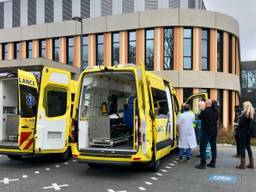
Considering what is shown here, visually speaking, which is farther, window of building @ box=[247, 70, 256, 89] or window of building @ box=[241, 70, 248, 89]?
window of building @ box=[241, 70, 248, 89]

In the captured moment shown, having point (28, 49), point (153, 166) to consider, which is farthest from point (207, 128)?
point (28, 49)

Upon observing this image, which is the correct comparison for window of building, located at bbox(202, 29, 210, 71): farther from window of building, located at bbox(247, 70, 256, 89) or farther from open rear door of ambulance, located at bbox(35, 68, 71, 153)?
window of building, located at bbox(247, 70, 256, 89)

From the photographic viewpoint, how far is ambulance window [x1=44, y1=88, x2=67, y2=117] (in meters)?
10.5

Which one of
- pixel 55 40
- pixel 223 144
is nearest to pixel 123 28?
→ pixel 55 40

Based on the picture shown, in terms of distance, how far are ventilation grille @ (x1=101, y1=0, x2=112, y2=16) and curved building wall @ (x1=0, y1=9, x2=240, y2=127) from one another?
8.94 m

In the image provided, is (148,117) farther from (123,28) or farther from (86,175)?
(123,28)

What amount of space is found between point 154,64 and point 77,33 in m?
7.62

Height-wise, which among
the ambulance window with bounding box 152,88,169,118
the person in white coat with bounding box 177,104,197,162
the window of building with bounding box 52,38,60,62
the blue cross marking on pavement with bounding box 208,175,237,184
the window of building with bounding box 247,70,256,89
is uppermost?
the window of building with bounding box 52,38,60,62

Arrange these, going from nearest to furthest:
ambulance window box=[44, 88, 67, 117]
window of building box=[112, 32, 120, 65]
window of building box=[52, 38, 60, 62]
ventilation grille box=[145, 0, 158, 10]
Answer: ambulance window box=[44, 88, 67, 117]
window of building box=[112, 32, 120, 65]
window of building box=[52, 38, 60, 62]
ventilation grille box=[145, 0, 158, 10]

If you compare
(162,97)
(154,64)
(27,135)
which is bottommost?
(27,135)

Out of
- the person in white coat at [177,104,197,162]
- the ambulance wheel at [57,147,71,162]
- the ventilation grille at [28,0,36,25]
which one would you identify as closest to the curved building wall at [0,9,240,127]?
the ventilation grille at [28,0,36,25]

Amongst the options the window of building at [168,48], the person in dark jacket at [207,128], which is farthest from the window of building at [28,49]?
the person in dark jacket at [207,128]

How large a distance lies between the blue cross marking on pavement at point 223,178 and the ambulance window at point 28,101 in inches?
191

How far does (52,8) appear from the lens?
44625mm
